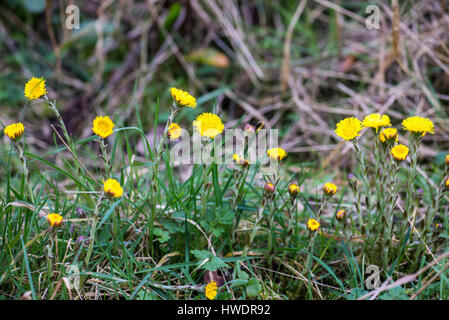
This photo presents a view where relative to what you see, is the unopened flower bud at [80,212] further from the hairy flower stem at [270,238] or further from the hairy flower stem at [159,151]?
the hairy flower stem at [270,238]

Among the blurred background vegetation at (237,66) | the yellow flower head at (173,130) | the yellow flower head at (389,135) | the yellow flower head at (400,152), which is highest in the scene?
the blurred background vegetation at (237,66)

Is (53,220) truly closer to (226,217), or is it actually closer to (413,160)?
(226,217)

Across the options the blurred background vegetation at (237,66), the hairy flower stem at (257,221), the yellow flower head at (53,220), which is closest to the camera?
the yellow flower head at (53,220)

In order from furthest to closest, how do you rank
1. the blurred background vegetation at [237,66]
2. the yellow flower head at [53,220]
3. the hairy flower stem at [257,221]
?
the blurred background vegetation at [237,66]
the hairy flower stem at [257,221]
the yellow flower head at [53,220]

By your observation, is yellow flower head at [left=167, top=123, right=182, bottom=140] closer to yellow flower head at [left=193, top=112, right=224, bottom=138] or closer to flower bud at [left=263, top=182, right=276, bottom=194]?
yellow flower head at [left=193, top=112, right=224, bottom=138]

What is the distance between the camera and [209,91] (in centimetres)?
305

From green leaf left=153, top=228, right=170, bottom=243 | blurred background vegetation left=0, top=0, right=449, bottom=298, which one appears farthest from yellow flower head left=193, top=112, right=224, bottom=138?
blurred background vegetation left=0, top=0, right=449, bottom=298

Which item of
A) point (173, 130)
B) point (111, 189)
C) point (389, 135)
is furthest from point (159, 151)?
point (389, 135)

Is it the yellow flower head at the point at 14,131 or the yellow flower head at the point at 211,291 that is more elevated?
the yellow flower head at the point at 14,131

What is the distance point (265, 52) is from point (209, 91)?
63 cm

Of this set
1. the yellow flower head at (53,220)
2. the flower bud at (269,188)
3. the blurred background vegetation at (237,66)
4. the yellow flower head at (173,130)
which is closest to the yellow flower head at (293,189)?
the flower bud at (269,188)

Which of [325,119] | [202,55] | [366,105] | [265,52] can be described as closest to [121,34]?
[202,55]

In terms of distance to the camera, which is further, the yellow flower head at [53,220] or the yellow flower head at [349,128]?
the yellow flower head at [349,128]

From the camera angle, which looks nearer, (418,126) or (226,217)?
(418,126)
